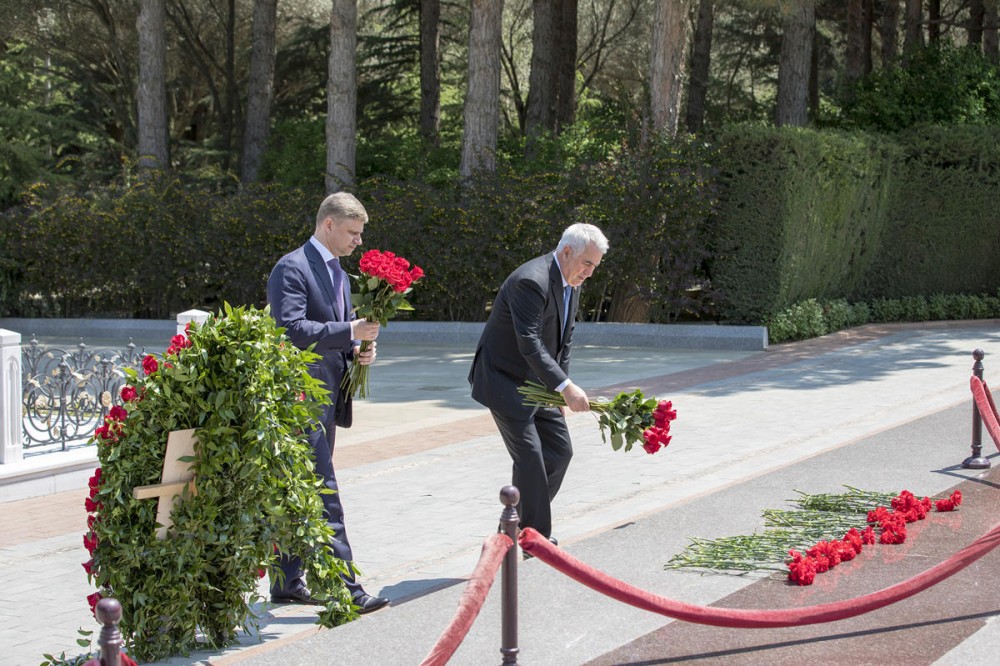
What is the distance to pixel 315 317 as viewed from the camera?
19.2 feet

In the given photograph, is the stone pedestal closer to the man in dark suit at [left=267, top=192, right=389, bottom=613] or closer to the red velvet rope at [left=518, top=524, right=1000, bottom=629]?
the man in dark suit at [left=267, top=192, right=389, bottom=613]

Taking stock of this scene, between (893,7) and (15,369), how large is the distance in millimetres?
27365

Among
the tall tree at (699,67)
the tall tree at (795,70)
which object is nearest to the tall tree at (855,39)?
the tall tree at (699,67)

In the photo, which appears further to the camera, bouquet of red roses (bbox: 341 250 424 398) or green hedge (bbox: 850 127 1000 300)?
green hedge (bbox: 850 127 1000 300)

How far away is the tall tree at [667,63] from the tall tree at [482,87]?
317 centimetres

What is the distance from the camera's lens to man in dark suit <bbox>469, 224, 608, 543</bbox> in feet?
19.8

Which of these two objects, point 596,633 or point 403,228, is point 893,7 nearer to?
point 403,228

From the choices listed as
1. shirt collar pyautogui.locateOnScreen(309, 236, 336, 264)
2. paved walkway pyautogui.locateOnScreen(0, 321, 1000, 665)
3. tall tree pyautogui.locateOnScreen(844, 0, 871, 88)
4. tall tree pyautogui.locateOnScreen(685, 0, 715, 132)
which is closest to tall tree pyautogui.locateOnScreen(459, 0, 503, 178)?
paved walkway pyautogui.locateOnScreen(0, 321, 1000, 665)

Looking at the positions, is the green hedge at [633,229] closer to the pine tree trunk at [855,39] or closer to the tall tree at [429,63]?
the pine tree trunk at [855,39]

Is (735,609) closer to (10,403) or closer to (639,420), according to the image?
(639,420)

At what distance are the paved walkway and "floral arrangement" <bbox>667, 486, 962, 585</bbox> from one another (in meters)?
0.17

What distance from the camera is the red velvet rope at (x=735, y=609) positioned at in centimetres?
437

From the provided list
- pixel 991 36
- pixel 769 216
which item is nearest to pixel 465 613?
pixel 769 216

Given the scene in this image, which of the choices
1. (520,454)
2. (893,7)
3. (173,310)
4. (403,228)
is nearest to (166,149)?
(173,310)
